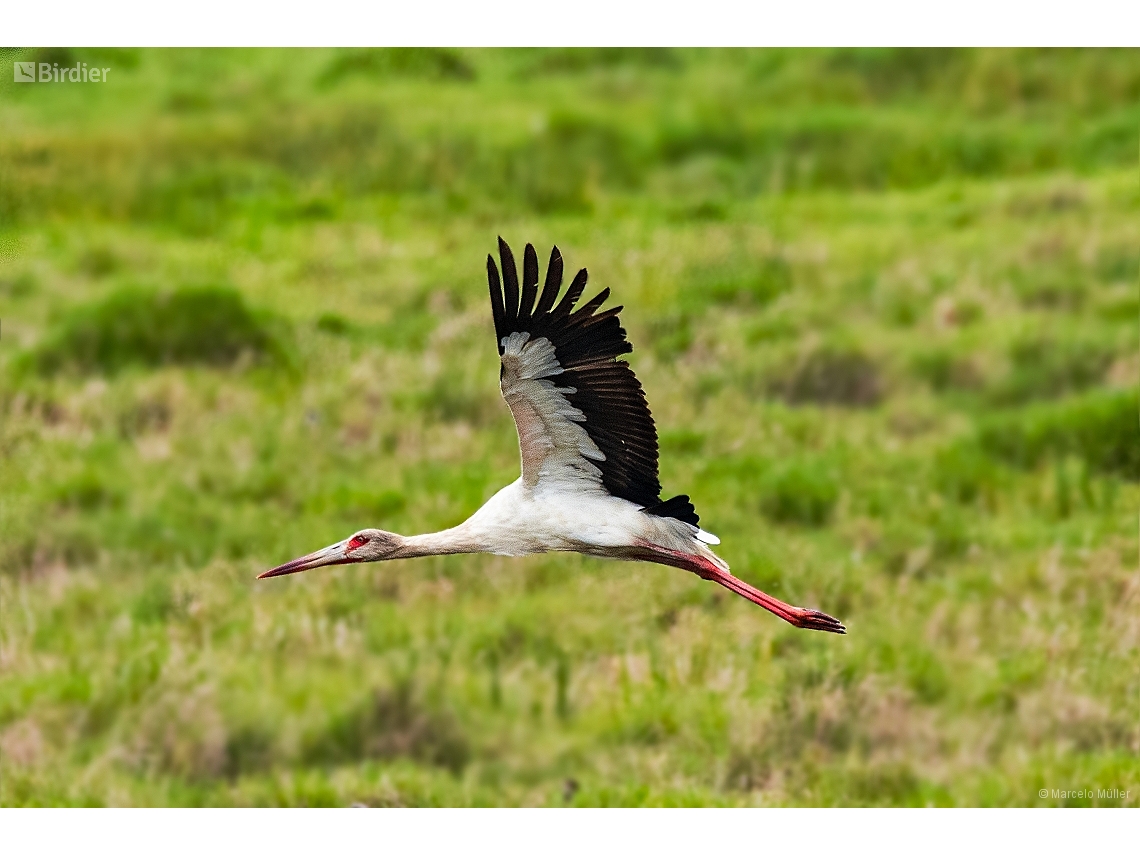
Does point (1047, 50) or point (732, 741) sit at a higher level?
point (1047, 50)

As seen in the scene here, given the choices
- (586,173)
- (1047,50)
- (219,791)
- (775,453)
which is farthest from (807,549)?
(1047,50)

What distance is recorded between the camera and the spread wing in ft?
26.1

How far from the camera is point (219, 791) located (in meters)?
15.1

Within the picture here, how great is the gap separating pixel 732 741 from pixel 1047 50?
13.0 meters

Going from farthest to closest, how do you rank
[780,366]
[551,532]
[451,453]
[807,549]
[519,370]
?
[780,366] < [451,453] < [807,549] < [551,532] < [519,370]

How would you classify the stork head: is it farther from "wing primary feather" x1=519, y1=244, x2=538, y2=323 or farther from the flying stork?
"wing primary feather" x1=519, y1=244, x2=538, y2=323

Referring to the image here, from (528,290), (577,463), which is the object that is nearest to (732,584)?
(577,463)

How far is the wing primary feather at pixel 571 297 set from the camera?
25.2ft

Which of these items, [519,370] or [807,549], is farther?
[807,549]

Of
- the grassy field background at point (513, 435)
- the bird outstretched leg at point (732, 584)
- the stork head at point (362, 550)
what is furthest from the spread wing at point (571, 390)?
the grassy field background at point (513, 435)

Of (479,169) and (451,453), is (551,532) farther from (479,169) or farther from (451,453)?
(479,169)
